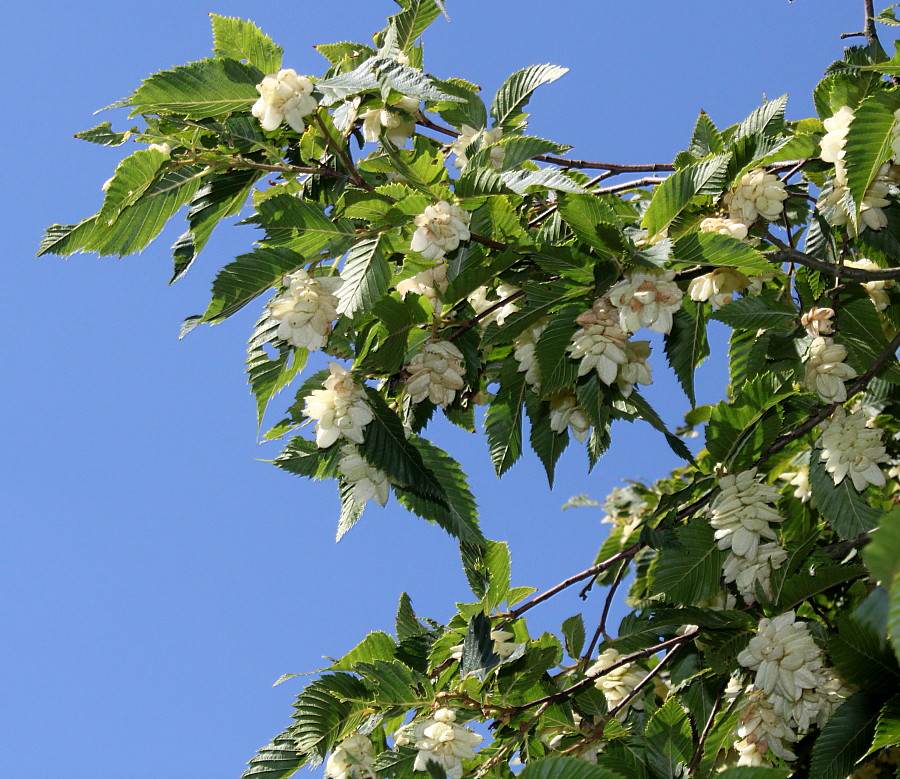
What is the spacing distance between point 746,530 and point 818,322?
55 cm

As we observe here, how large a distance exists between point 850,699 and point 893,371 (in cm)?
88

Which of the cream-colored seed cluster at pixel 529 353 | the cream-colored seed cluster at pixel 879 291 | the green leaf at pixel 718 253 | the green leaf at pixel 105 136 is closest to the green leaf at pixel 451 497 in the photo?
the cream-colored seed cluster at pixel 529 353

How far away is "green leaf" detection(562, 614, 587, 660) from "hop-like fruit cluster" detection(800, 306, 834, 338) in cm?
113

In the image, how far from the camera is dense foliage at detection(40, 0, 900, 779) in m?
1.87

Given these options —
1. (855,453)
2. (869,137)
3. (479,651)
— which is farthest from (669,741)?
(869,137)

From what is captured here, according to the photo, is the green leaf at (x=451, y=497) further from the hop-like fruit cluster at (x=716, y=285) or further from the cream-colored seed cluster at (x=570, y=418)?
the hop-like fruit cluster at (x=716, y=285)

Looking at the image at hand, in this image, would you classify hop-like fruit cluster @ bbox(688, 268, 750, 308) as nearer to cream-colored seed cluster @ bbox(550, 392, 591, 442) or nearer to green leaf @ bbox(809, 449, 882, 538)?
cream-colored seed cluster @ bbox(550, 392, 591, 442)

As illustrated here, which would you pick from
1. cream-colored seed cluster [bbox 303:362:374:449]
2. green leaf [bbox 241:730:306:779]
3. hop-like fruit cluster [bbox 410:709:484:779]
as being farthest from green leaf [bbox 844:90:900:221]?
green leaf [bbox 241:730:306:779]

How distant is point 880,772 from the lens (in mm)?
2635

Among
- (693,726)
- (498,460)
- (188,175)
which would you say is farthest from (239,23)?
(693,726)

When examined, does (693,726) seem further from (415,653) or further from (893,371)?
(893,371)

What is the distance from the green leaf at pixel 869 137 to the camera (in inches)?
73.3

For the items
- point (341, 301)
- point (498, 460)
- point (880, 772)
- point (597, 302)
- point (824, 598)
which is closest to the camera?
point (341, 301)

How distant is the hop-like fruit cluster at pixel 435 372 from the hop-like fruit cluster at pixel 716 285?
0.64 m
